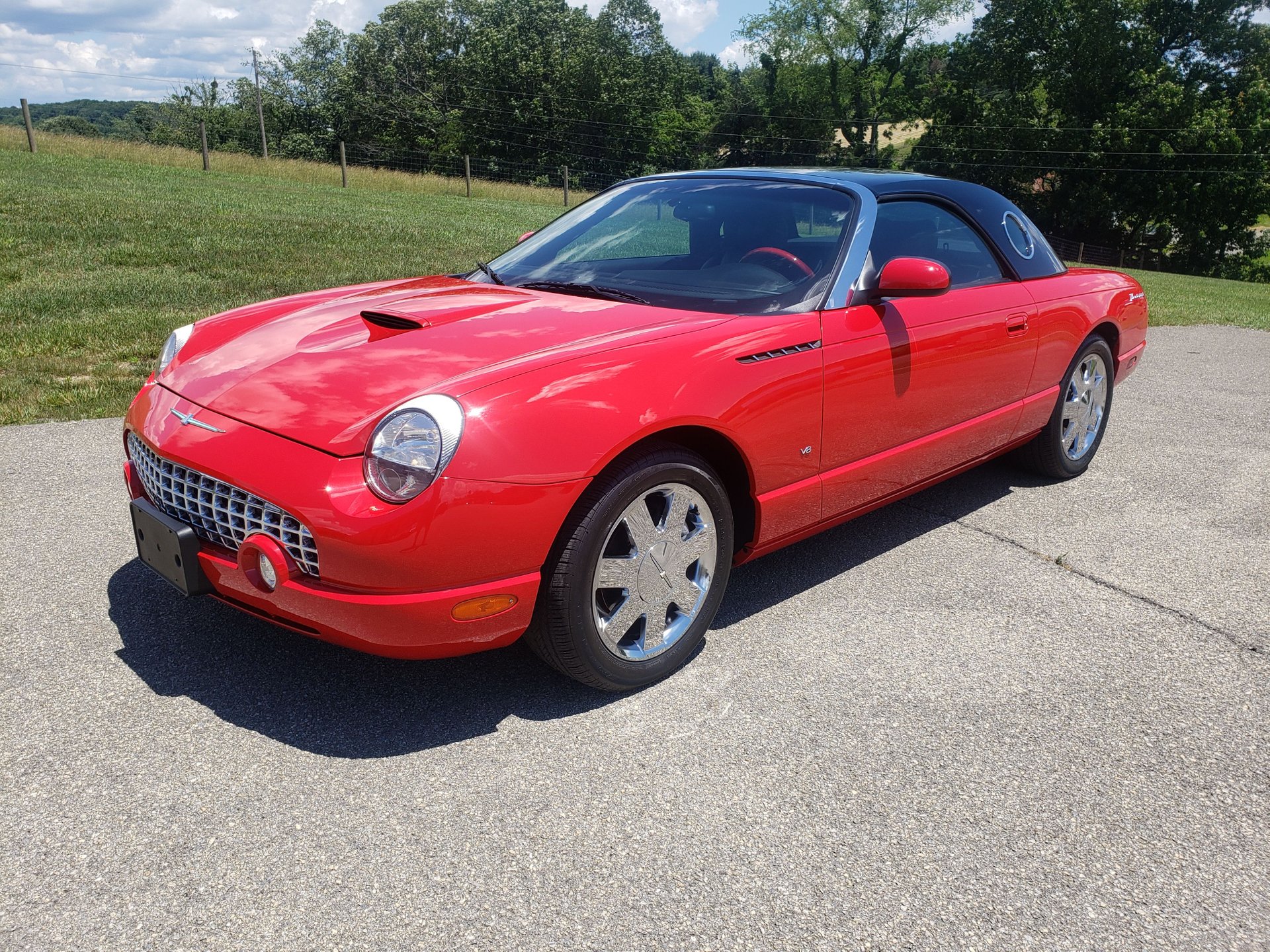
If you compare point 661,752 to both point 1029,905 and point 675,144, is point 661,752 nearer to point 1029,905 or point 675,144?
point 1029,905

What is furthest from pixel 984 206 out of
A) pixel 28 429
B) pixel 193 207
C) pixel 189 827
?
pixel 193 207

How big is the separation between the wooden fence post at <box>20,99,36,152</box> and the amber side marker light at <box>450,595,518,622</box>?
2276 cm

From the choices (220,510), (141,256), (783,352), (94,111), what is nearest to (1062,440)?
(783,352)

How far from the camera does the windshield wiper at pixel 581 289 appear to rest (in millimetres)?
3285

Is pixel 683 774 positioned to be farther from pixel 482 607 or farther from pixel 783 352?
pixel 783 352

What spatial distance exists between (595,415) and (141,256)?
9895 millimetres

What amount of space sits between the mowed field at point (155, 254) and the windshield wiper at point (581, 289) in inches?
134

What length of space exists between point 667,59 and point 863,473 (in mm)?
74619

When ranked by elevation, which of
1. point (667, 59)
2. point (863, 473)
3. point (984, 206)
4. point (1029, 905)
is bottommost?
point (1029, 905)

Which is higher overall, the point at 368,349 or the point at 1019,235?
the point at 1019,235

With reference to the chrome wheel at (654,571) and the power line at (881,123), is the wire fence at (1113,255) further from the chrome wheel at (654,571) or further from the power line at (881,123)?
the chrome wheel at (654,571)

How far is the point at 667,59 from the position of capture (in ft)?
235

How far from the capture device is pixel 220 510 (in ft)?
8.23

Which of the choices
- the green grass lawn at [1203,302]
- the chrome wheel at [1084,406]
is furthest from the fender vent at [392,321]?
the green grass lawn at [1203,302]
